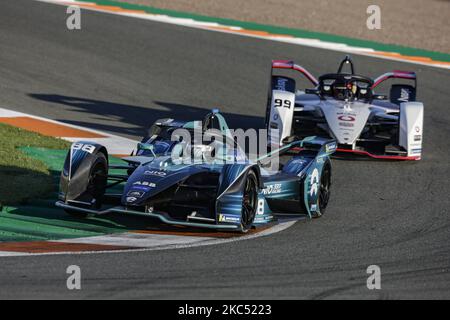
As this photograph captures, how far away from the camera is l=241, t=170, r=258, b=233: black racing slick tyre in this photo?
10.2 metres

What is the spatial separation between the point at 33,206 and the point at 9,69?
9130 mm

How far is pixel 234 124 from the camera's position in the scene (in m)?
17.0

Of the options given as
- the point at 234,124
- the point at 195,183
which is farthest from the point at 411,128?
the point at 195,183

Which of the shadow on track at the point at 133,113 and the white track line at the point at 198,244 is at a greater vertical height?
the shadow on track at the point at 133,113

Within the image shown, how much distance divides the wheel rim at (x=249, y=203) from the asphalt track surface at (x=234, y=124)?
33 cm

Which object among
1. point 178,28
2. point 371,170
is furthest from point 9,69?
point 371,170

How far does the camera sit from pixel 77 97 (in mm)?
18234

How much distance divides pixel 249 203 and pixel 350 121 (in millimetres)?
4785

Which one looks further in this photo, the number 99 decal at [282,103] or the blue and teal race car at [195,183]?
the number 99 decal at [282,103]

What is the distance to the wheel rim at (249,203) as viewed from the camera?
10172mm

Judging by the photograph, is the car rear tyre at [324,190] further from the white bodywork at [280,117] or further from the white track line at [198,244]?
the white bodywork at [280,117]

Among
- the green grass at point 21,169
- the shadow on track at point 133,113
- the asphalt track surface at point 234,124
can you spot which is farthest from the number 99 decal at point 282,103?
the green grass at point 21,169

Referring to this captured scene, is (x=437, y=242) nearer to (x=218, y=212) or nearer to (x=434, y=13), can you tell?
(x=218, y=212)

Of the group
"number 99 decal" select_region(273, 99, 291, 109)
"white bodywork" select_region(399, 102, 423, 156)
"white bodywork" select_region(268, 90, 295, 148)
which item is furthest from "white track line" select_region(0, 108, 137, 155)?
"white bodywork" select_region(399, 102, 423, 156)
